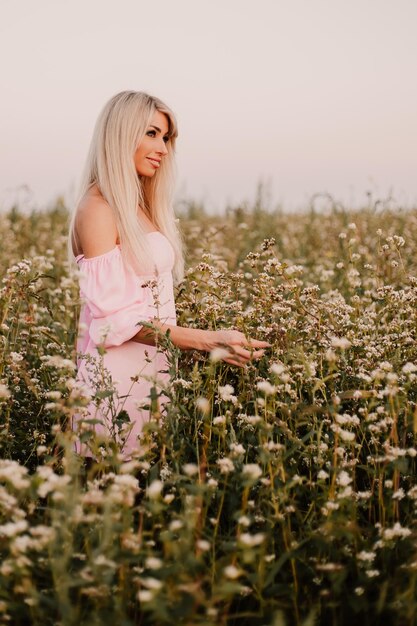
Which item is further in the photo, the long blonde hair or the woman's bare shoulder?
the long blonde hair

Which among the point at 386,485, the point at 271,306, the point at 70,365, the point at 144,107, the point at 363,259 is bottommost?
the point at 386,485

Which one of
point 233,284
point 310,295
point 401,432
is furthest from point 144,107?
point 401,432

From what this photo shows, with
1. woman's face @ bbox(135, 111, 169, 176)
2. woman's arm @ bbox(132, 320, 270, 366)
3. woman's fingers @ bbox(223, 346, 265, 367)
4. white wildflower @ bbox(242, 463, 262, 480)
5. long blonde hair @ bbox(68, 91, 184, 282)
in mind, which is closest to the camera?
white wildflower @ bbox(242, 463, 262, 480)

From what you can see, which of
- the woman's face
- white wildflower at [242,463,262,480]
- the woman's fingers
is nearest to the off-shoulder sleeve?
the woman's fingers

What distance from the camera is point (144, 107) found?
4055 mm

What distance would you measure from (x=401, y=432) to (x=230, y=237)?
5668 mm

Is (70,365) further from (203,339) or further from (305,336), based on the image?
(305,336)

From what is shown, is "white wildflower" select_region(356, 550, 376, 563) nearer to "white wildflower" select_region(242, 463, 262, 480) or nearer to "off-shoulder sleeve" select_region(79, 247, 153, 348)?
"white wildflower" select_region(242, 463, 262, 480)

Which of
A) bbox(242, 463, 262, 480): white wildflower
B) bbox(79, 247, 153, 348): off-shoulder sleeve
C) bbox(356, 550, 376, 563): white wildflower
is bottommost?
bbox(356, 550, 376, 563): white wildflower

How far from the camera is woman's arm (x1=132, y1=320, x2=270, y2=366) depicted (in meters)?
3.26

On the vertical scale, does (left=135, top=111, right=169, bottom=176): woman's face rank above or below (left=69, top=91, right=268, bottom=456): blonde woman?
above

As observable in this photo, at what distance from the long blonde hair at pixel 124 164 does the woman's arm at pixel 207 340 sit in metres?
0.49

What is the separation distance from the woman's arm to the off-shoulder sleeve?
0.30 feet

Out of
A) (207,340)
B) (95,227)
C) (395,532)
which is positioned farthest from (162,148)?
(395,532)
